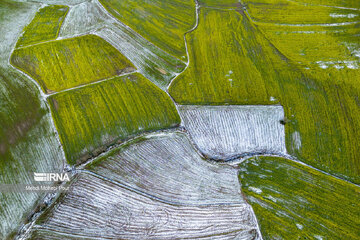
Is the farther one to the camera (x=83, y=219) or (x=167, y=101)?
(x=167, y=101)

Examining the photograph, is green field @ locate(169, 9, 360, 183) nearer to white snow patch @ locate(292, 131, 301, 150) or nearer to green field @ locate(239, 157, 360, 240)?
white snow patch @ locate(292, 131, 301, 150)

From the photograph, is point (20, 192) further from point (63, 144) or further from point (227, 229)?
point (227, 229)

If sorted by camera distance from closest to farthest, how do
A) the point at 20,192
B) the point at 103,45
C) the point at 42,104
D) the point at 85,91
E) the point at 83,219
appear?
the point at 83,219
the point at 20,192
the point at 42,104
the point at 85,91
the point at 103,45

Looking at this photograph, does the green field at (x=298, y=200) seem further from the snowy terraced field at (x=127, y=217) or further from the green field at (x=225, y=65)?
the green field at (x=225, y=65)

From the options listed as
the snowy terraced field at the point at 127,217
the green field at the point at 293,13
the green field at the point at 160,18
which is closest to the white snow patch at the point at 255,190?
the snowy terraced field at the point at 127,217

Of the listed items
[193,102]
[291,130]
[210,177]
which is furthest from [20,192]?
[291,130]

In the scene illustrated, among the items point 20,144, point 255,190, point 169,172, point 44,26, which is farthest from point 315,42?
point 44,26
